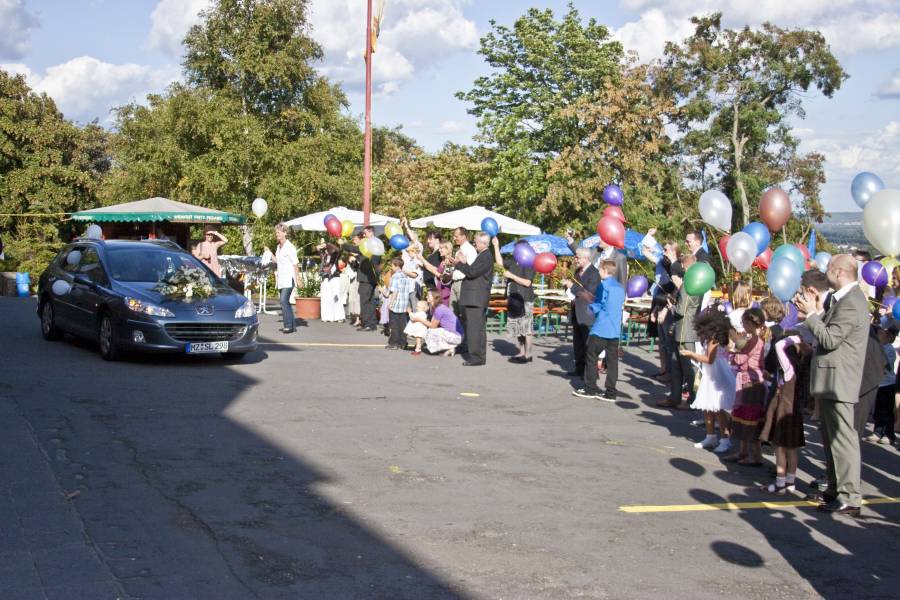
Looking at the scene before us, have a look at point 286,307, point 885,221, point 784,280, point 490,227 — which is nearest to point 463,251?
point 490,227

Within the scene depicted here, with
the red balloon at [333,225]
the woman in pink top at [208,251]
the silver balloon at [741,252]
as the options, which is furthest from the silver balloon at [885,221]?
the red balloon at [333,225]

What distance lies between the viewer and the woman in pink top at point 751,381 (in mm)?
8648

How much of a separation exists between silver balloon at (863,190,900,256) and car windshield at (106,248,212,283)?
966cm

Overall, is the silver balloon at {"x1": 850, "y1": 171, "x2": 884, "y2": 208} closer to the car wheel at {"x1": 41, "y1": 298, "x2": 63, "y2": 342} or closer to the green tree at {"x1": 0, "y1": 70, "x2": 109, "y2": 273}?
the car wheel at {"x1": 41, "y1": 298, "x2": 63, "y2": 342}

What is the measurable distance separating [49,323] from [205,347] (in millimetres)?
3740

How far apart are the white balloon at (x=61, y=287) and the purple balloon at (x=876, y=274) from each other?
11.0 metres

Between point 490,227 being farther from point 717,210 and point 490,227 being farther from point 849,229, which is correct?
point 849,229

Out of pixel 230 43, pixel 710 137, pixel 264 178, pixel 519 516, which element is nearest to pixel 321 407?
pixel 519 516

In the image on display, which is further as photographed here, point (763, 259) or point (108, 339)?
point (108, 339)

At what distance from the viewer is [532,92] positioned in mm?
43969

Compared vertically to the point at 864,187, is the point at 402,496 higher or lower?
lower

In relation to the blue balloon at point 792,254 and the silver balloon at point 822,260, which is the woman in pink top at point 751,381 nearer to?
the blue balloon at point 792,254

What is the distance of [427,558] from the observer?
5688mm

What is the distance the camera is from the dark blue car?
1288cm
